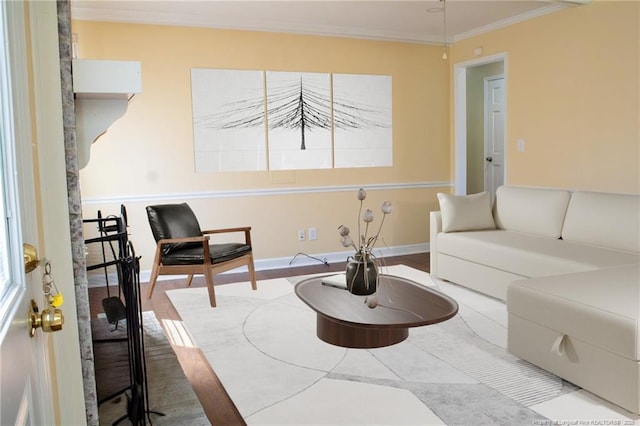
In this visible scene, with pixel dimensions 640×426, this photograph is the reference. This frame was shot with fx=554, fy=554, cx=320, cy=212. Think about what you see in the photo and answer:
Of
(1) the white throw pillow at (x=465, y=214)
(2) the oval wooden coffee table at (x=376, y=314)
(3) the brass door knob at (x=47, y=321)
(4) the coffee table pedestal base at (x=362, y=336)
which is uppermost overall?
(3) the brass door knob at (x=47, y=321)

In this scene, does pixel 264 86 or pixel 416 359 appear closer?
pixel 416 359

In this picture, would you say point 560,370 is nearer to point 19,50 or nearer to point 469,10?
point 19,50

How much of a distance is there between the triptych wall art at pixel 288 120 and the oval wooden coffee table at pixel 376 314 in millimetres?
2435

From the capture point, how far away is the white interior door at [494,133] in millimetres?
6820

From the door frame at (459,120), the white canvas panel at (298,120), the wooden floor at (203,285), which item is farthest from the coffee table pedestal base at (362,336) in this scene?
the door frame at (459,120)

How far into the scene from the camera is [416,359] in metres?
2.96

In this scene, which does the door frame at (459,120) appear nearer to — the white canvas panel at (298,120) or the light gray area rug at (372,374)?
the white canvas panel at (298,120)

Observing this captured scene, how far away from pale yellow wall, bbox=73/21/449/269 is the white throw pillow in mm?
1278

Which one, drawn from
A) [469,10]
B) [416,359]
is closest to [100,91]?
[416,359]

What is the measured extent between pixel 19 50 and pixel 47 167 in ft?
1.24

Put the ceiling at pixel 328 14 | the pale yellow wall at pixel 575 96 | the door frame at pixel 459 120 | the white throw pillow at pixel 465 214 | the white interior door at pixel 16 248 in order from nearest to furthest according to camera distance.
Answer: the white interior door at pixel 16 248
the pale yellow wall at pixel 575 96
the ceiling at pixel 328 14
the white throw pillow at pixel 465 214
the door frame at pixel 459 120

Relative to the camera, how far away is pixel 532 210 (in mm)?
4371

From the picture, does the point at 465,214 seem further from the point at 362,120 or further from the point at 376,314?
the point at 376,314

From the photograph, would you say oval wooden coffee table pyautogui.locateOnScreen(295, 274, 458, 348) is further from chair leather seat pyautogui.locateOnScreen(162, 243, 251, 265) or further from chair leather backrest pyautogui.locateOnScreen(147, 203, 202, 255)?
chair leather backrest pyautogui.locateOnScreen(147, 203, 202, 255)
